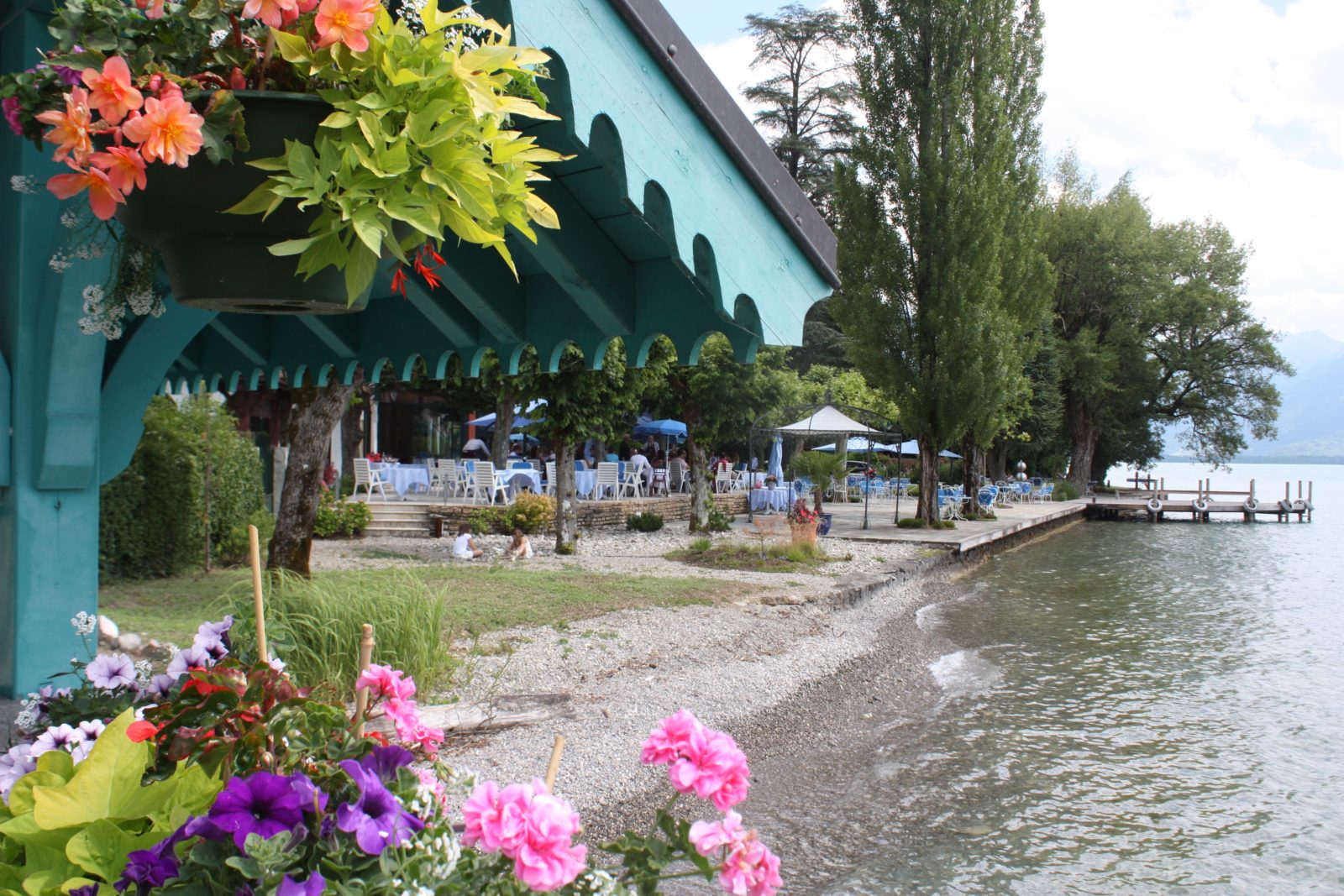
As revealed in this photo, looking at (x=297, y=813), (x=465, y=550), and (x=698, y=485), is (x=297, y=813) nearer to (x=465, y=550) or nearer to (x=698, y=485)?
(x=465, y=550)

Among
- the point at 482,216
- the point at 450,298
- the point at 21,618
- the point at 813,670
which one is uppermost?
the point at 450,298

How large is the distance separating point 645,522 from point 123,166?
17.2 meters

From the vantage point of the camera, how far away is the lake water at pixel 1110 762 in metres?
5.01

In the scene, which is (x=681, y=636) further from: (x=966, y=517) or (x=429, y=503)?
(x=966, y=517)

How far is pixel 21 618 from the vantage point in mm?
3045

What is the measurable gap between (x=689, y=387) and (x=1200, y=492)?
1042 inches

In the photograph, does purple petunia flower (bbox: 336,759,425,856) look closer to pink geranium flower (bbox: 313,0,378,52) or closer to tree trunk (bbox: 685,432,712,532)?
pink geranium flower (bbox: 313,0,378,52)

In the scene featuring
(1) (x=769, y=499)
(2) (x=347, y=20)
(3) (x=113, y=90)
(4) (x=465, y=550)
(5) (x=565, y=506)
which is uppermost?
(2) (x=347, y=20)

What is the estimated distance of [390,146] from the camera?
1.30 meters

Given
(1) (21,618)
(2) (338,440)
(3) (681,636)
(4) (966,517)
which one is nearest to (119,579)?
(3) (681,636)

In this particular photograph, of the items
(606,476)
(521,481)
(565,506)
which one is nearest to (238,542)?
(565,506)

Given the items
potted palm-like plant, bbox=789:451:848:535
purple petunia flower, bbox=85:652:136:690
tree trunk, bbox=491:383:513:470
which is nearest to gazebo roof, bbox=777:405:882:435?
potted palm-like plant, bbox=789:451:848:535

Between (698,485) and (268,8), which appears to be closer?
(268,8)

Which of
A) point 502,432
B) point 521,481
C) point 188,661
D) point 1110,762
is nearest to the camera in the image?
point 188,661
